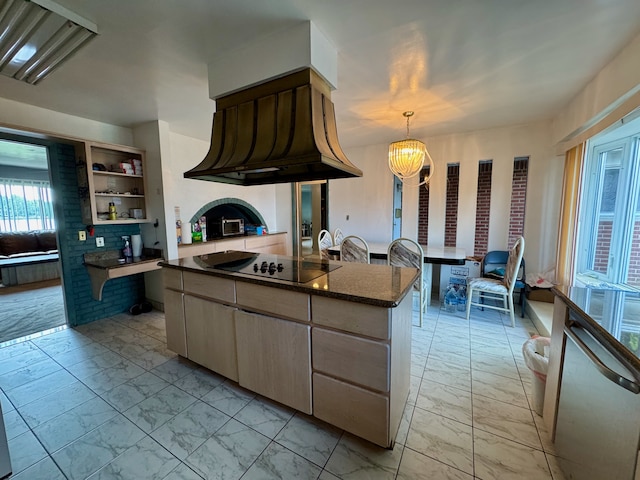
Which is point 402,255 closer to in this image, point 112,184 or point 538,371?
point 538,371

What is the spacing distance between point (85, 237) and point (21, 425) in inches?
82.3

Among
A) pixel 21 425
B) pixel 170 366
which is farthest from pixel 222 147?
pixel 21 425

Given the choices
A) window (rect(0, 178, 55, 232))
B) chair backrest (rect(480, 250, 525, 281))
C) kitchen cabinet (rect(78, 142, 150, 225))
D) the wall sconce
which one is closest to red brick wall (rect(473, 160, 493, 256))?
chair backrest (rect(480, 250, 525, 281))

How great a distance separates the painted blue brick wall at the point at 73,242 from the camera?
2.92 meters

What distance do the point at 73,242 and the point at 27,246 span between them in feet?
12.2

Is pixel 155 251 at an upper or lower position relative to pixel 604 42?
lower

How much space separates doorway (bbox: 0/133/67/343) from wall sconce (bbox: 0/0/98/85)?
1225 millimetres

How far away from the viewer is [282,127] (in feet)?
5.82

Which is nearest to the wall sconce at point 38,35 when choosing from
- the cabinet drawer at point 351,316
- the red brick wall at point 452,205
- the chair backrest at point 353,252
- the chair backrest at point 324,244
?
the cabinet drawer at point 351,316

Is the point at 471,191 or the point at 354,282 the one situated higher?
the point at 471,191

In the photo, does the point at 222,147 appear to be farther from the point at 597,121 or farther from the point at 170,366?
the point at 597,121

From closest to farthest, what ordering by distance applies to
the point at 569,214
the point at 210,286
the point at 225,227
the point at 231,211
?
the point at 210,286 → the point at 569,214 → the point at 225,227 → the point at 231,211

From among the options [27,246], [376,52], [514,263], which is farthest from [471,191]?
[27,246]

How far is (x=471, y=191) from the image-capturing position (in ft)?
12.7
